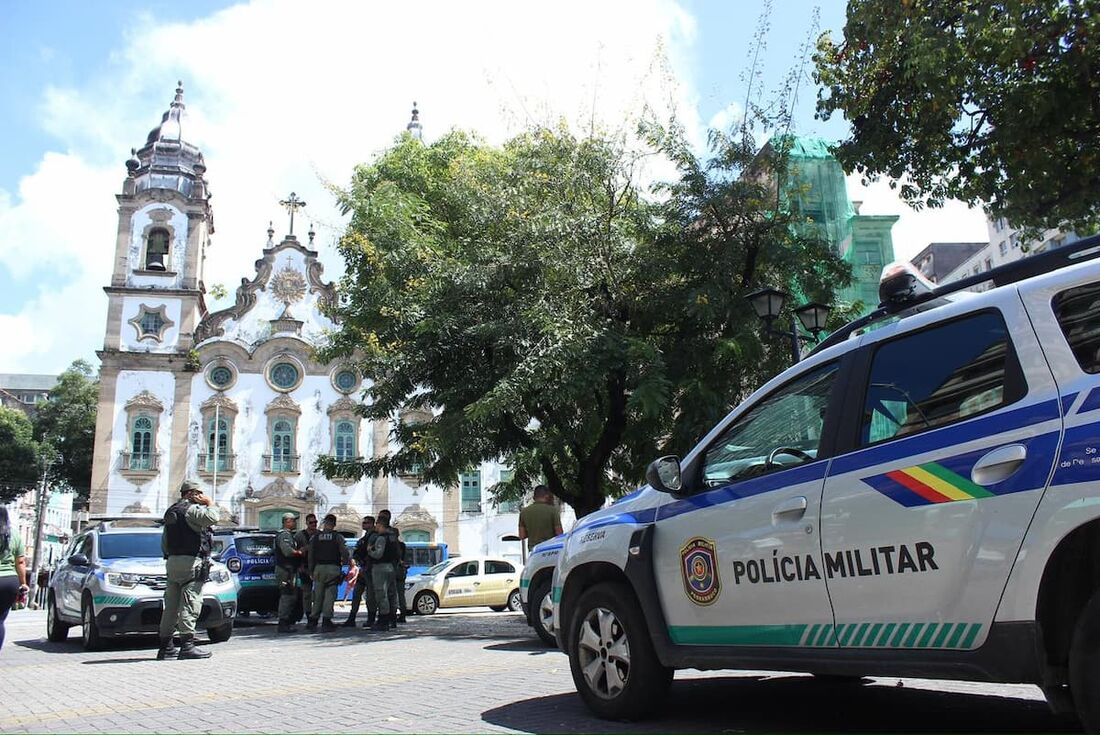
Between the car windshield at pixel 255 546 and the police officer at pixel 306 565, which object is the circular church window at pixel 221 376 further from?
the police officer at pixel 306 565

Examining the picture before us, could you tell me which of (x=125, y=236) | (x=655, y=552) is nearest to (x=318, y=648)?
(x=655, y=552)

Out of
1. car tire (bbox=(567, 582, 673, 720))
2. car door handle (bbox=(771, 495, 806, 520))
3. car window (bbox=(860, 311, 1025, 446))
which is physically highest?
car window (bbox=(860, 311, 1025, 446))

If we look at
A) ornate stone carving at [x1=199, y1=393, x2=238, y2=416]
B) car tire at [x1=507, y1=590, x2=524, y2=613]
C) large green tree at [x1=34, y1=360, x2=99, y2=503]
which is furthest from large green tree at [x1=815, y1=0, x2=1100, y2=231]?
large green tree at [x1=34, y1=360, x2=99, y2=503]

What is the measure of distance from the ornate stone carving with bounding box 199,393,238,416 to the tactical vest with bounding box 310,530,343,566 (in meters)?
28.0

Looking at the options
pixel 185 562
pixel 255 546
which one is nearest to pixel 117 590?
pixel 185 562

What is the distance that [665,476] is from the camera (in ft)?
15.8

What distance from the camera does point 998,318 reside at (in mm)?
3541

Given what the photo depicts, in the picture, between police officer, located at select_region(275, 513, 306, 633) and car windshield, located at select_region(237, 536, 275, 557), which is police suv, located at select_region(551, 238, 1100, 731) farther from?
car windshield, located at select_region(237, 536, 275, 557)

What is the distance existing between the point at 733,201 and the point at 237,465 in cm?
3023

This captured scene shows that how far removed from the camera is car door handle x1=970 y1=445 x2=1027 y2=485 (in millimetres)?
3217

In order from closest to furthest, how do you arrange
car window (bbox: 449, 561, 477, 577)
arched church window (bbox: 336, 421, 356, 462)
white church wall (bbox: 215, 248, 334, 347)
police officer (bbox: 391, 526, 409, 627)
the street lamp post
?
1. the street lamp post
2. police officer (bbox: 391, 526, 409, 627)
3. car window (bbox: 449, 561, 477, 577)
4. arched church window (bbox: 336, 421, 356, 462)
5. white church wall (bbox: 215, 248, 334, 347)

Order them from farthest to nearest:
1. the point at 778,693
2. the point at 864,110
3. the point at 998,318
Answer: the point at 864,110 < the point at 778,693 < the point at 998,318

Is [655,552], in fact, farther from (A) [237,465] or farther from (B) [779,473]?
(A) [237,465]

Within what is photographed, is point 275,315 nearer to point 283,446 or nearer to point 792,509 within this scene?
point 283,446
